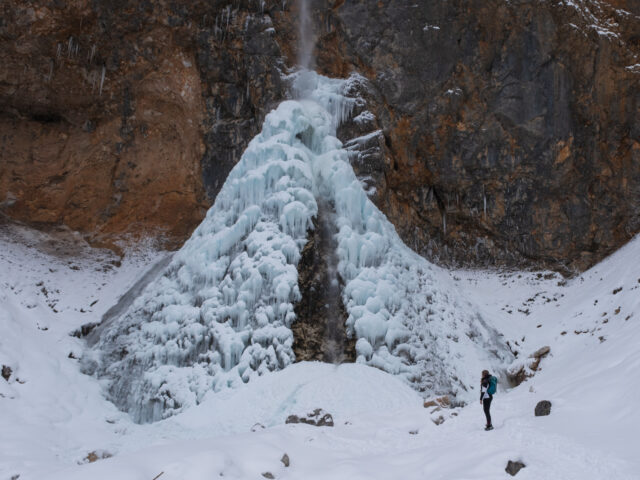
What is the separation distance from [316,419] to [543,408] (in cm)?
345

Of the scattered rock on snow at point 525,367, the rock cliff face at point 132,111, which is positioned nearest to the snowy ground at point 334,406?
the scattered rock on snow at point 525,367

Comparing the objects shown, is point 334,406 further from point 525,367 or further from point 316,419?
point 525,367

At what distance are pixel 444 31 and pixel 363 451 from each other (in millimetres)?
13958

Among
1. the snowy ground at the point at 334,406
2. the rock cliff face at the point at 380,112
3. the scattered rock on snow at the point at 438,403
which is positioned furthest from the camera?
the rock cliff face at the point at 380,112

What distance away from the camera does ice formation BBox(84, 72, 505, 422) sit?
37.1 feet

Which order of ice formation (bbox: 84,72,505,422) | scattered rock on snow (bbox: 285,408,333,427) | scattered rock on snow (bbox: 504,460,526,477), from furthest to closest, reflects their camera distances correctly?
ice formation (bbox: 84,72,505,422) < scattered rock on snow (bbox: 285,408,333,427) < scattered rock on snow (bbox: 504,460,526,477)

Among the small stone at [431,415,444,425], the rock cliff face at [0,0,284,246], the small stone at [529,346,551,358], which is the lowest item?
the small stone at [529,346,551,358]

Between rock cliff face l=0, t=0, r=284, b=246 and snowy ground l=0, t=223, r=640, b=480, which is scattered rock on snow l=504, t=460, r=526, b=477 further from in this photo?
rock cliff face l=0, t=0, r=284, b=246

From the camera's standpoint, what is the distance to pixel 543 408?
7219mm

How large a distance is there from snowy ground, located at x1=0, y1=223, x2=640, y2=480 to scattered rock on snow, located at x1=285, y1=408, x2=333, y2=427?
32 centimetres

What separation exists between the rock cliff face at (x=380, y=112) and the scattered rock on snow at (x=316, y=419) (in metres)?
9.16

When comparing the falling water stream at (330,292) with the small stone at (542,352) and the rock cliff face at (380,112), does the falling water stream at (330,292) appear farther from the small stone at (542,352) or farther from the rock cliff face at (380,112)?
the small stone at (542,352)

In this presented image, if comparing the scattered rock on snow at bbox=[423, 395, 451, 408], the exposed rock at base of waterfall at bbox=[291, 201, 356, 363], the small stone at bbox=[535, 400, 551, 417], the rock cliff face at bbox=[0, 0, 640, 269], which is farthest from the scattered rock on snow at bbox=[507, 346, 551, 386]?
the rock cliff face at bbox=[0, 0, 640, 269]

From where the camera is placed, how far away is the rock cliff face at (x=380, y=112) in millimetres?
17047
